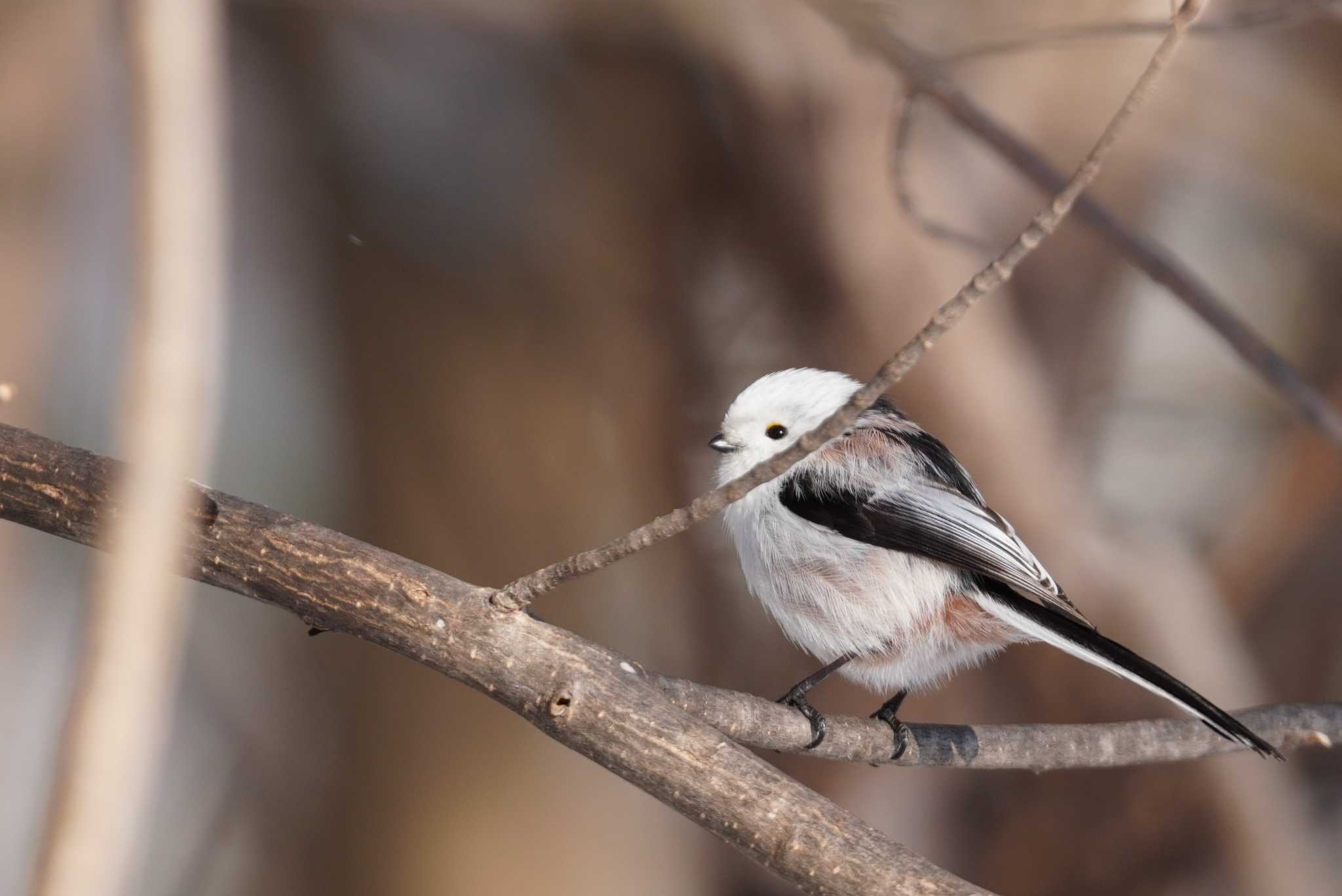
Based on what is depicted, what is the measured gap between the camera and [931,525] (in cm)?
85

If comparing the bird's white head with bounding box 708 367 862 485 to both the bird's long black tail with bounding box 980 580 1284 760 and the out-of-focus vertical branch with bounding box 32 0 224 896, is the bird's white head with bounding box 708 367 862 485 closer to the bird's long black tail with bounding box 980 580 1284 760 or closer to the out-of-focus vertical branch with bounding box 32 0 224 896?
the bird's long black tail with bounding box 980 580 1284 760

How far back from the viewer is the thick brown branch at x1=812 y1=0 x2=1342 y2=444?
1.10 m

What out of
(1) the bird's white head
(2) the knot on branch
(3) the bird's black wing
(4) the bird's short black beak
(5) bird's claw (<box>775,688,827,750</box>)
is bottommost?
(2) the knot on branch

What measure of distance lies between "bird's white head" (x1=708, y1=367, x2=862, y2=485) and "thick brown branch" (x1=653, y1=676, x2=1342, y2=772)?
23 centimetres

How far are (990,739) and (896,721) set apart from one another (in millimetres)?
73

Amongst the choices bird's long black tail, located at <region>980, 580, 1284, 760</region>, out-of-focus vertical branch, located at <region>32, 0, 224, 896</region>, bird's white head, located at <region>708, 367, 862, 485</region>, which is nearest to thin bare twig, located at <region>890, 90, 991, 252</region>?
bird's white head, located at <region>708, 367, 862, 485</region>

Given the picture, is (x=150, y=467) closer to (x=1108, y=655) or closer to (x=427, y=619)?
(x=427, y=619)

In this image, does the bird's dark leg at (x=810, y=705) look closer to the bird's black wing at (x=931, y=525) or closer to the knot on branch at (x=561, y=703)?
the bird's black wing at (x=931, y=525)

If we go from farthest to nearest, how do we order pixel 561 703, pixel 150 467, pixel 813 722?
pixel 813 722, pixel 561 703, pixel 150 467

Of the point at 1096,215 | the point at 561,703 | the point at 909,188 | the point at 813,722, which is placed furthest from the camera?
the point at 909,188

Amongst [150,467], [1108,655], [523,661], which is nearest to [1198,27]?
[1108,655]

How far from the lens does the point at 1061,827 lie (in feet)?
5.41

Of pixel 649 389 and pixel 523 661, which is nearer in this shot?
pixel 523 661

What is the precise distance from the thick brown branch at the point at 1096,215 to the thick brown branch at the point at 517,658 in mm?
750
